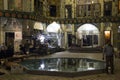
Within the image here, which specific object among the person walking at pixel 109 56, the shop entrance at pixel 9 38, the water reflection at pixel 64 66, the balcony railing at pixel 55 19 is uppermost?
the balcony railing at pixel 55 19

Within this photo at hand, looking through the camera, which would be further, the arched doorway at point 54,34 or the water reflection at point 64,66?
the arched doorway at point 54,34

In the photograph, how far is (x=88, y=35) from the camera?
34.2 m

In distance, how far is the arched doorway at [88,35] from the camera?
3375 centimetres

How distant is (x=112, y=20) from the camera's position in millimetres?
32312

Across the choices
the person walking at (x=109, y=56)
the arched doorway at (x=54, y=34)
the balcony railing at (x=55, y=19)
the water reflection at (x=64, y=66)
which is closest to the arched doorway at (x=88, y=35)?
the balcony railing at (x=55, y=19)

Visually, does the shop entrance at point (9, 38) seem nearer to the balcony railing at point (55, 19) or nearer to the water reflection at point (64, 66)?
the balcony railing at point (55, 19)

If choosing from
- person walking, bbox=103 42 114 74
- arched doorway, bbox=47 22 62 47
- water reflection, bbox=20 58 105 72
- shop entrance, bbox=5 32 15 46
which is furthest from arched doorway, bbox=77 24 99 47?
person walking, bbox=103 42 114 74

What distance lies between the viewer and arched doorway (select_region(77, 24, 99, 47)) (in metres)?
33.8

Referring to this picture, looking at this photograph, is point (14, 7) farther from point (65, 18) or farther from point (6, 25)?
point (65, 18)

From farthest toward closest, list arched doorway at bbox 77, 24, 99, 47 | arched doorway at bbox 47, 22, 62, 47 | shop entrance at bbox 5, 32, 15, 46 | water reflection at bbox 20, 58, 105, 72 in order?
1. arched doorway at bbox 77, 24, 99, 47
2. arched doorway at bbox 47, 22, 62, 47
3. shop entrance at bbox 5, 32, 15, 46
4. water reflection at bbox 20, 58, 105, 72

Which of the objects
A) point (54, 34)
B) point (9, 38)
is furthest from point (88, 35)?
point (9, 38)

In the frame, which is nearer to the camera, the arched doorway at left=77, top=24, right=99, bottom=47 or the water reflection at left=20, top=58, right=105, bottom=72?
the water reflection at left=20, top=58, right=105, bottom=72

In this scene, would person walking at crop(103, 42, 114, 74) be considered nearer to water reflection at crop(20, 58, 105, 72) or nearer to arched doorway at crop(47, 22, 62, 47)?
water reflection at crop(20, 58, 105, 72)

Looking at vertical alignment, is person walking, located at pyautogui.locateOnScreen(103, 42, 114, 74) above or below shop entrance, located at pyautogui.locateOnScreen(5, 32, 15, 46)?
below
